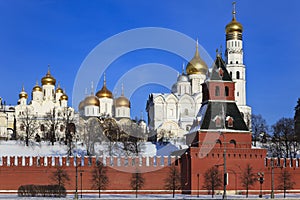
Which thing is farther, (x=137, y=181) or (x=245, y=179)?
(x=245, y=179)

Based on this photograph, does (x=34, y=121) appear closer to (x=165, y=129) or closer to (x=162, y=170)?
(x=165, y=129)

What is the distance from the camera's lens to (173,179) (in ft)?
130

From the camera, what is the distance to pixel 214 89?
42.3 metres

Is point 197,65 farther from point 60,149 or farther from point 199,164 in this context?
point 199,164

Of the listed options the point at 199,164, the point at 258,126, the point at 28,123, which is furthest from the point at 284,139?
the point at 28,123

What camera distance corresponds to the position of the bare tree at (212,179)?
1560 inches

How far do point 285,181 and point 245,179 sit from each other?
312cm

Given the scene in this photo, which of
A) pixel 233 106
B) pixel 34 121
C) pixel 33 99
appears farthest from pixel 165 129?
pixel 233 106

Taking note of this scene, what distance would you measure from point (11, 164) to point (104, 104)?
4342 centimetres

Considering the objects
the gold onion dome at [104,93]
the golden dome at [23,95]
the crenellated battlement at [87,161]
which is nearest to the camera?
the crenellated battlement at [87,161]

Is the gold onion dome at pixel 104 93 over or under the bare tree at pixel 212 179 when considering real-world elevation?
over

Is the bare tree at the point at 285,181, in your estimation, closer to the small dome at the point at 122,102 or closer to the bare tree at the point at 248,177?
the bare tree at the point at 248,177

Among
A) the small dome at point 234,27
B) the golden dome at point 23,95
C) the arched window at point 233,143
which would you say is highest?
the small dome at point 234,27

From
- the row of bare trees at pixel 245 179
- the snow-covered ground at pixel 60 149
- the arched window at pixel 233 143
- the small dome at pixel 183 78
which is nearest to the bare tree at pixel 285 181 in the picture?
the row of bare trees at pixel 245 179
